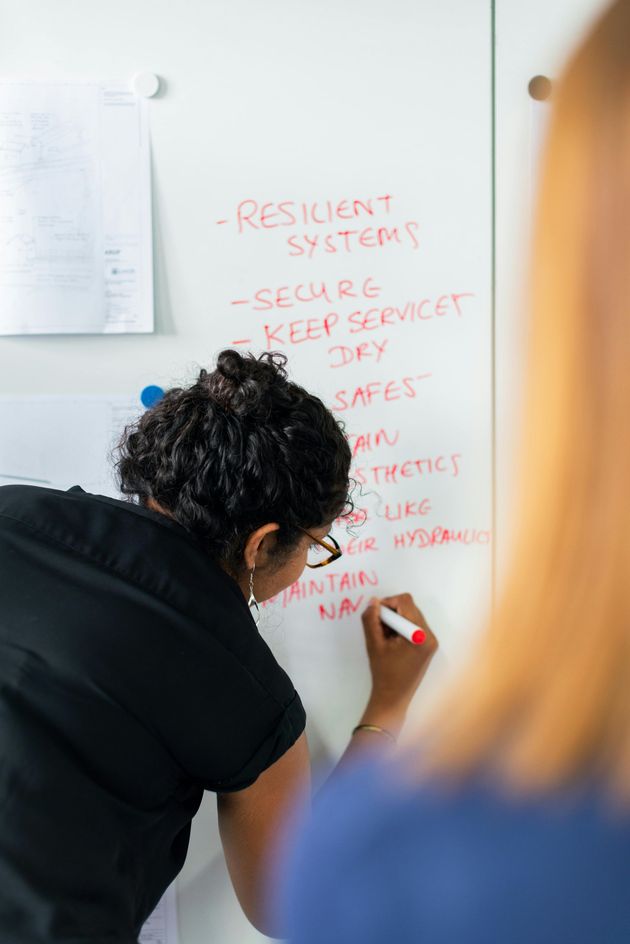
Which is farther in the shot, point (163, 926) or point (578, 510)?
point (163, 926)

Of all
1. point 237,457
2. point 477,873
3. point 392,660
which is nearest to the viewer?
point 477,873

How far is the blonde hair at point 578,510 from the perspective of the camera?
276 mm

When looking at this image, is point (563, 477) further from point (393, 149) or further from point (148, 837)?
→ point (393, 149)

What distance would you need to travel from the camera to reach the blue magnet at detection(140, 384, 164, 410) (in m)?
0.91

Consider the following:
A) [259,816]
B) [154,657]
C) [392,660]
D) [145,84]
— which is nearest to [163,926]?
[259,816]

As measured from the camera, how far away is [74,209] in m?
0.88

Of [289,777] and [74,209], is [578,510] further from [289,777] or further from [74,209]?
[74,209]

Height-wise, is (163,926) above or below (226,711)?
below

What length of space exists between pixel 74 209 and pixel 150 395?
238 mm

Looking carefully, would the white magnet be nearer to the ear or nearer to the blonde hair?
the ear

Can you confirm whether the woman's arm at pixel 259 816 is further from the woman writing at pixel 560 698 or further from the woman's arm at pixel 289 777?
the woman writing at pixel 560 698

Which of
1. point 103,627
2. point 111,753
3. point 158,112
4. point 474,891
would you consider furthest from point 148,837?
point 158,112

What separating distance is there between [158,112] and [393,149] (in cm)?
29

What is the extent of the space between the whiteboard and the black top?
0.28 m
